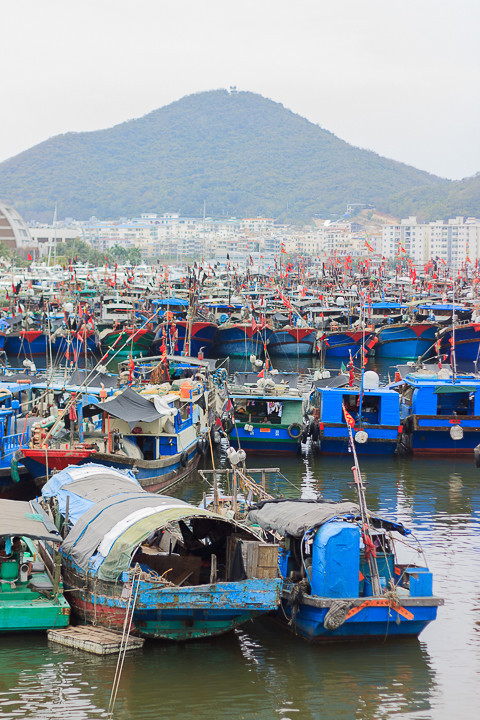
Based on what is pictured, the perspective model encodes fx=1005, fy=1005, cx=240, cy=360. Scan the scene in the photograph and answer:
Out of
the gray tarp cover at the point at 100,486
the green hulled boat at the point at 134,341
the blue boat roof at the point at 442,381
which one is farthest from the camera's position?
the green hulled boat at the point at 134,341

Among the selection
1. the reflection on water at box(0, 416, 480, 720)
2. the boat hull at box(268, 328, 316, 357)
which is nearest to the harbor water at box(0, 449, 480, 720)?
the reflection on water at box(0, 416, 480, 720)

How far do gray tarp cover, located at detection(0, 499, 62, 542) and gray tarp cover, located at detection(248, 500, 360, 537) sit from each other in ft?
12.1

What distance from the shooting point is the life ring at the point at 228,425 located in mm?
32625

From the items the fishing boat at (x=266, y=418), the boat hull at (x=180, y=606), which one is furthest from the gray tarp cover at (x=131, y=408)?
the boat hull at (x=180, y=606)

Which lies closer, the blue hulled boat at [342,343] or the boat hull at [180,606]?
the boat hull at [180,606]

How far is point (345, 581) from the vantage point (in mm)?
16047

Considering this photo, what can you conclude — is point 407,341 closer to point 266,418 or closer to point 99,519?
point 266,418

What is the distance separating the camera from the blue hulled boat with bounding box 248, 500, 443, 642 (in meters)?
15.9

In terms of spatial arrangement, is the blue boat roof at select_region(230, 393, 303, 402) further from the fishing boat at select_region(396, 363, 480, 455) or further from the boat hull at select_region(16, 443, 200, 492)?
the boat hull at select_region(16, 443, 200, 492)

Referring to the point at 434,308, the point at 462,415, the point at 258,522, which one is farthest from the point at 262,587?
the point at 434,308

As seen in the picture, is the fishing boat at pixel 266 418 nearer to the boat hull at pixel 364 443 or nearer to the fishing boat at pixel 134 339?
the boat hull at pixel 364 443

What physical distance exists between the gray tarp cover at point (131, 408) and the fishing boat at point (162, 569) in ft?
24.2

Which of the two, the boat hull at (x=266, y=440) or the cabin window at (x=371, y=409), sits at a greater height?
the cabin window at (x=371, y=409)

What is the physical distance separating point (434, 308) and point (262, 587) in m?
59.4
